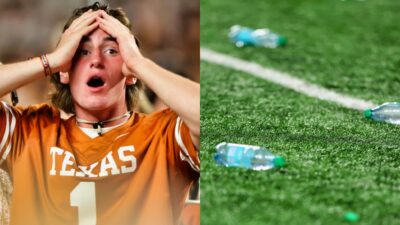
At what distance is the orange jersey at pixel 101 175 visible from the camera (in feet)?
8.20

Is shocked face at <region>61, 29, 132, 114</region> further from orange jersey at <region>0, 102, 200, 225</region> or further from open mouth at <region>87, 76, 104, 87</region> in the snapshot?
orange jersey at <region>0, 102, 200, 225</region>

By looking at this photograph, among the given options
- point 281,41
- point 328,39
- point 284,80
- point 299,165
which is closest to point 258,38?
point 281,41

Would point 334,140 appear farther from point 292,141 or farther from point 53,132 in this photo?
point 53,132

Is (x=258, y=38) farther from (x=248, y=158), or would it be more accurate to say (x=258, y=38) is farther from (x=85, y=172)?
(x=85, y=172)

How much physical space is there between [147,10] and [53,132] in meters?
0.49

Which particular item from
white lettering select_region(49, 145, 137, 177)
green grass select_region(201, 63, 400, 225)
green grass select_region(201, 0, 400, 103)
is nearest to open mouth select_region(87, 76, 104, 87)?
white lettering select_region(49, 145, 137, 177)

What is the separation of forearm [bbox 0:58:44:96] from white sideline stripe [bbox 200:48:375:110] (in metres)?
1.61

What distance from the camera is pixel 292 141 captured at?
3.07m

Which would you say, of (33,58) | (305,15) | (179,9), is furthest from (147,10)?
(305,15)

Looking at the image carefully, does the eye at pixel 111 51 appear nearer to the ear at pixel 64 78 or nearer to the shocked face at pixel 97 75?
the shocked face at pixel 97 75

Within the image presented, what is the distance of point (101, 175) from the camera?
8.25 feet

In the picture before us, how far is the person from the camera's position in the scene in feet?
8.09

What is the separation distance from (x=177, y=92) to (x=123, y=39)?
24 centimetres

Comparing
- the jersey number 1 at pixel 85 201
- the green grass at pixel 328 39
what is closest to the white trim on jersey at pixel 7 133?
the jersey number 1 at pixel 85 201
